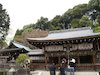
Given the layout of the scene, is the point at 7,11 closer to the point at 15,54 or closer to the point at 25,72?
the point at 15,54

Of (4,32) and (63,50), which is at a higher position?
(4,32)

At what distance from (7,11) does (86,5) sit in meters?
33.5

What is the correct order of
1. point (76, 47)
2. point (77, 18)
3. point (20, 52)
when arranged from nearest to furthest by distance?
point (76, 47) → point (20, 52) → point (77, 18)

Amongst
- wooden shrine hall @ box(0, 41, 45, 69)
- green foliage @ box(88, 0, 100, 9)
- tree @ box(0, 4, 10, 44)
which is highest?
green foliage @ box(88, 0, 100, 9)

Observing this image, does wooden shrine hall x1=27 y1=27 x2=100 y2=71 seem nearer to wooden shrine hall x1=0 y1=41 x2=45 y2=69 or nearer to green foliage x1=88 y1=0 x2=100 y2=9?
wooden shrine hall x1=0 y1=41 x2=45 y2=69

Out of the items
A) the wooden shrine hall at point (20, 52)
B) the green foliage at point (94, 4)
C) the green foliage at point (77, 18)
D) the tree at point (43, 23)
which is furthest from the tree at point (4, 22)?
the green foliage at point (94, 4)

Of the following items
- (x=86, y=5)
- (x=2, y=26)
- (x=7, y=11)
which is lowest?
(x=2, y=26)

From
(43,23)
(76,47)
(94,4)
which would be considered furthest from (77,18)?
(76,47)

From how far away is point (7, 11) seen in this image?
27.7m

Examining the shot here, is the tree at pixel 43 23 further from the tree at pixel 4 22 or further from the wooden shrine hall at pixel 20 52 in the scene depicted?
the wooden shrine hall at pixel 20 52

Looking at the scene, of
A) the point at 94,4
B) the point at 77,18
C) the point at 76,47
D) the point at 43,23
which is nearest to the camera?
the point at 76,47

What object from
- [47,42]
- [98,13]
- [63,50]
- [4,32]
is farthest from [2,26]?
[98,13]

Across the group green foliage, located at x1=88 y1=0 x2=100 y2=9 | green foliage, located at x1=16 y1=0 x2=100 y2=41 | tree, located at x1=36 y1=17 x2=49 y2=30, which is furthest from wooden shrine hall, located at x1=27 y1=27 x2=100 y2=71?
tree, located at x1=36 y1=17 x2=49 y2=30

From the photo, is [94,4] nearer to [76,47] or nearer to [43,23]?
[43,23]
